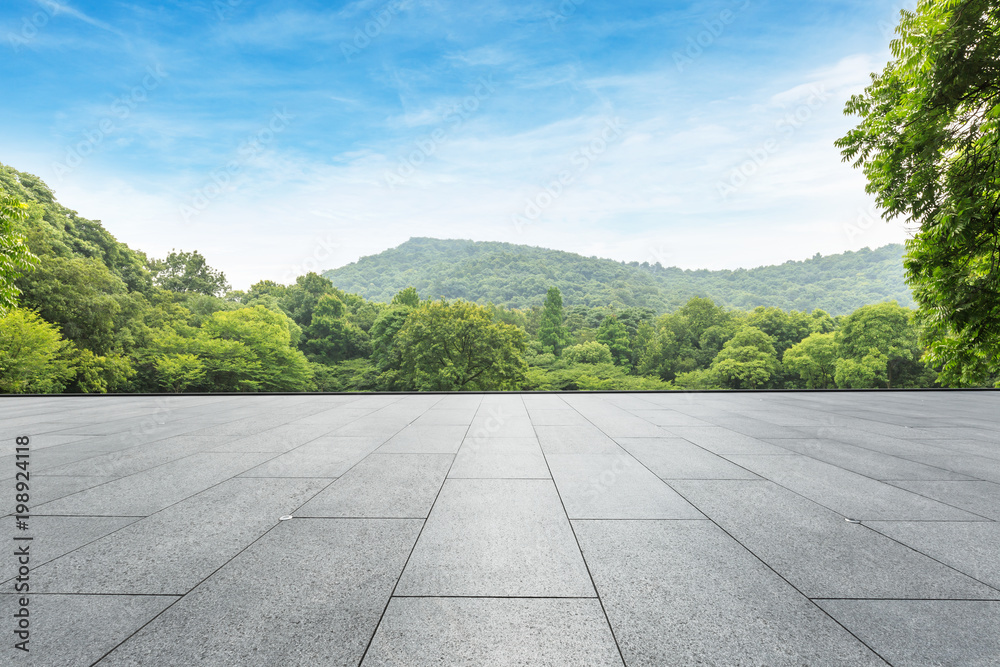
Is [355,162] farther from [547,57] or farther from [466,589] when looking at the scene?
[466,589]

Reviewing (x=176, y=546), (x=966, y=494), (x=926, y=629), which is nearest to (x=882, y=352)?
(x=966, y=494)

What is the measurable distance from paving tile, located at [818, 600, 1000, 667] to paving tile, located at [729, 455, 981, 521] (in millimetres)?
1482

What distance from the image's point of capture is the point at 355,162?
38.9 m

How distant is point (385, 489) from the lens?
4371 millimetres

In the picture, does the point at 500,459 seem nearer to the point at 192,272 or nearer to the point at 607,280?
the point at 192,272

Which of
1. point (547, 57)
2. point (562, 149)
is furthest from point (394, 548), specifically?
point (562, 149)

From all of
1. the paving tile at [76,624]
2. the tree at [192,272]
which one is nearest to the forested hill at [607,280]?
the tree at [192,272]

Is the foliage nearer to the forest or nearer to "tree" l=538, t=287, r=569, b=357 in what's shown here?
the forest

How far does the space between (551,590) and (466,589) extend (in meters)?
0.52

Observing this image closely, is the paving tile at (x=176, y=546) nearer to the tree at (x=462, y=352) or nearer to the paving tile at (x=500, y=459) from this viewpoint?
the paving tile at (x=500, y=459)

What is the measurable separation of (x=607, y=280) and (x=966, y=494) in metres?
108

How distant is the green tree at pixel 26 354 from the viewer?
1805 centimetres

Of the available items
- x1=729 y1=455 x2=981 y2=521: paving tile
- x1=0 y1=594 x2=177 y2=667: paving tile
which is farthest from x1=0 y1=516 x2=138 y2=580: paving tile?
x1=729 y1=455 x2=981 y2=521: paving tile

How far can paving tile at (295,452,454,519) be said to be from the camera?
377 centimetres
